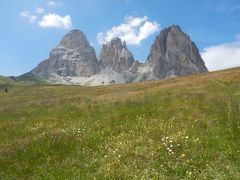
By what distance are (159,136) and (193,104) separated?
757 cm

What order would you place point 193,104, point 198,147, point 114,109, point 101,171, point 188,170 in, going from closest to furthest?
point 188,170
point 101,171
point 198,147
point 193,104
point 114,109

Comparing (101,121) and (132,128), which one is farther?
(101,121)

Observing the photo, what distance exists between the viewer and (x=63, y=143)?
781 inches

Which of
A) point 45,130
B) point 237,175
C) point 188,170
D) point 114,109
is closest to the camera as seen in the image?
point 237,175

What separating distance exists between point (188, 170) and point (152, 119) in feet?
27.3

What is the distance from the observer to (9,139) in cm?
2244

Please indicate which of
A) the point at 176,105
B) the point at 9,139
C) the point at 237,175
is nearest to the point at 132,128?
the point at 176,105

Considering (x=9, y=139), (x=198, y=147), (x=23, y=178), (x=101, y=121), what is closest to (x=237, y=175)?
(x=198, y=147)

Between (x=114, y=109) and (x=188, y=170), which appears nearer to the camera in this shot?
(x=188, y=170)

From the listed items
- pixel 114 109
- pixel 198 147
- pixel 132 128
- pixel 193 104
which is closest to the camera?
pixel 198 147

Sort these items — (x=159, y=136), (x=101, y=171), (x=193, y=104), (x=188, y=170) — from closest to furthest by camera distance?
(x=188, y=170) → (x=101, y=171) → (x=159, y=136) → (x=193, y=104)

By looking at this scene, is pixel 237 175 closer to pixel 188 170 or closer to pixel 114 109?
pixel 188 170

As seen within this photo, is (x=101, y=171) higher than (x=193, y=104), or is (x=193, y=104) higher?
(x=193, y=104)

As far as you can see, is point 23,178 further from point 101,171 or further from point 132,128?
point 132,128
